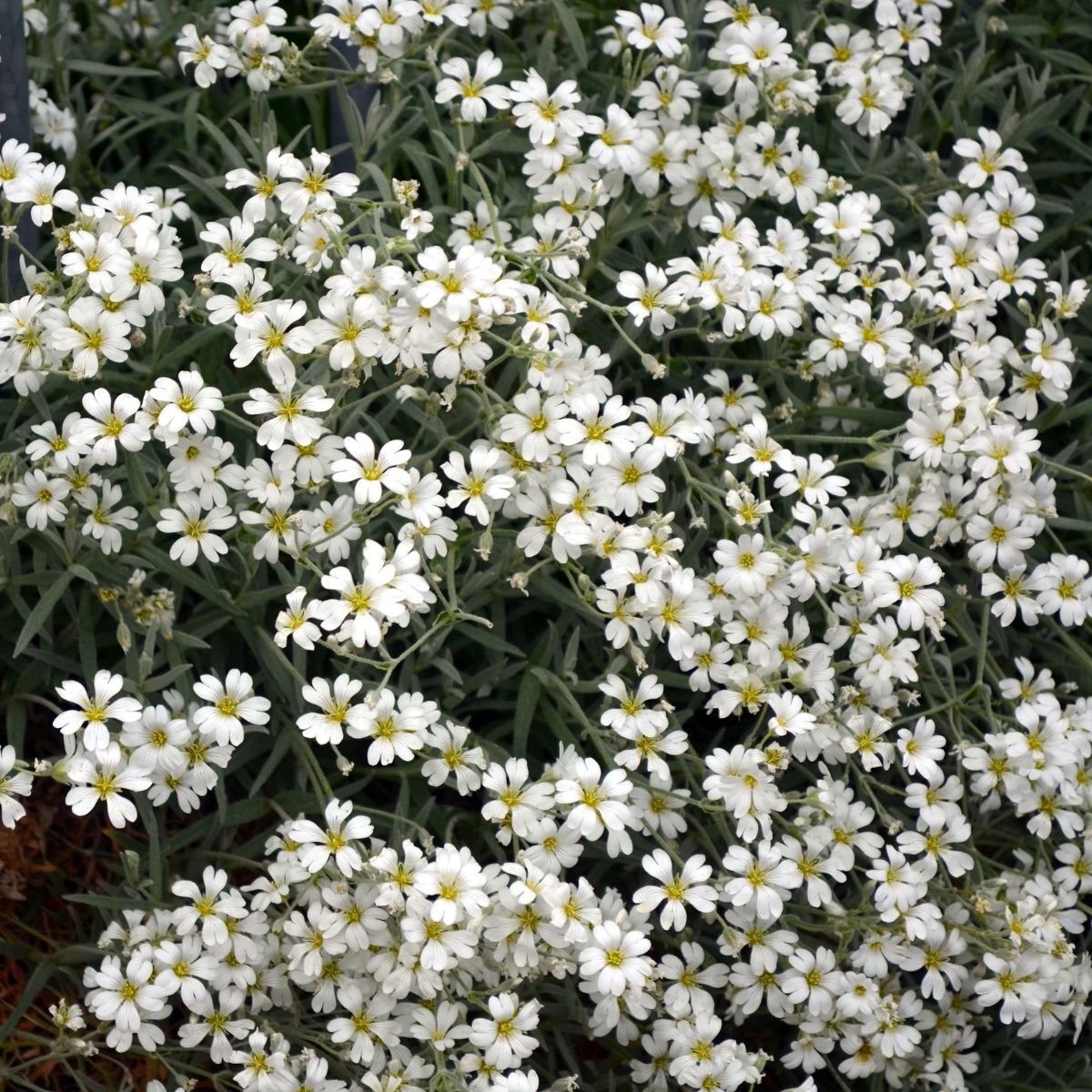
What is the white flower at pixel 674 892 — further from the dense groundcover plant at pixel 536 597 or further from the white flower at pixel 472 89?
the white flower at pixel 472 89

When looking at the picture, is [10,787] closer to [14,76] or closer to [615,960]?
[615,960]

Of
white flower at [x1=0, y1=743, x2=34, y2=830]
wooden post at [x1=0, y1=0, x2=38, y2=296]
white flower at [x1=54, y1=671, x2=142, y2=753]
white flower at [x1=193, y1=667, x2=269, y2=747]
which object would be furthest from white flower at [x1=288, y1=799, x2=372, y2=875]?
wooden post at [x1=0, y1=0, x2=38, y2=296]

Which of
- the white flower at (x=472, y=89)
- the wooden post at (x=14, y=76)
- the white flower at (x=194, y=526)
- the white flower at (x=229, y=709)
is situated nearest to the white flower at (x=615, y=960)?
the white flower at (x=229, y=709)

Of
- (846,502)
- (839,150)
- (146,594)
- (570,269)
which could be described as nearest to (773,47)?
(839,150)

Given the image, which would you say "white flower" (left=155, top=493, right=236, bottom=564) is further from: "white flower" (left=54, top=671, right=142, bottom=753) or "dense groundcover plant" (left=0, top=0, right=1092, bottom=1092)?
"white flower" (left=54, top=671, right=142, bottom=753)

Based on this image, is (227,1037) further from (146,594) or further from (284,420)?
(284,420)
